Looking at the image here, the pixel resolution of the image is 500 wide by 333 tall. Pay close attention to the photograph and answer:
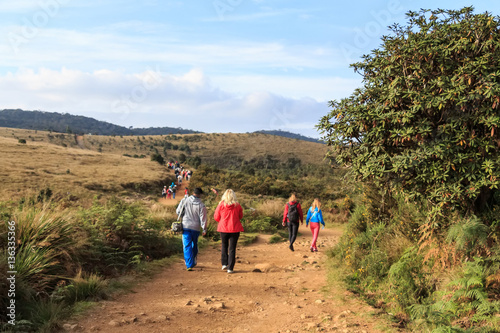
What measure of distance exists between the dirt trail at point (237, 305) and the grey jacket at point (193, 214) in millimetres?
1049

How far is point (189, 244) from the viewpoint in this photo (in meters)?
8.72

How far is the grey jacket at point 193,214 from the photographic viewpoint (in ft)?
28.3

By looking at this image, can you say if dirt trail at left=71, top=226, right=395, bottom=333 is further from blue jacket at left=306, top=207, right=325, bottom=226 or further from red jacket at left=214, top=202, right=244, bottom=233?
blue jacket at left=306, top=207, right=325, bottom=226

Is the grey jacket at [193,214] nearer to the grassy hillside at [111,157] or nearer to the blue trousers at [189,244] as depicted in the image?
the blue trousers at [189,244]

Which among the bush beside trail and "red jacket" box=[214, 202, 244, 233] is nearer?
the bush beside trail

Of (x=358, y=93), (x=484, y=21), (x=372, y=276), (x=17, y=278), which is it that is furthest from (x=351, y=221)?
(x=17, y=278)

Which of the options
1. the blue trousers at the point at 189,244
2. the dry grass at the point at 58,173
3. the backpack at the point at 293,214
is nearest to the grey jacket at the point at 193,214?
the blue trousers at the point at 189,244

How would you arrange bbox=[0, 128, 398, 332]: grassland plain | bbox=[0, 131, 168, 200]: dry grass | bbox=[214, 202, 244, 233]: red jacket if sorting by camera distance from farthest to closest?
1. bbox=[0, 131, 168, 200]: dry grass
2. bbox=[214, 202, 244, 233]: red jacket
3. bbox=[0, 128, 398, 332]: grassland plain

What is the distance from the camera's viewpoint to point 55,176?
36188 mm

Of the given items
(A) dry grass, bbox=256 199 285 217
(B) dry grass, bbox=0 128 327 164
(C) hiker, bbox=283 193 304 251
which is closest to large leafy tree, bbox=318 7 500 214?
(C) hiker, bbox=283 193 304 251

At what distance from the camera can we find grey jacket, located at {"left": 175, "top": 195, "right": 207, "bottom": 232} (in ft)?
28.3

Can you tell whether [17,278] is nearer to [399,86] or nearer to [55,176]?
[399,86]

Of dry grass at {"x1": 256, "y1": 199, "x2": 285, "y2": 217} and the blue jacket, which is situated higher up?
the blue jacket

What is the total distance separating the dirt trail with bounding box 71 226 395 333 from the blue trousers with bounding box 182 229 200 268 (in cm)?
25
